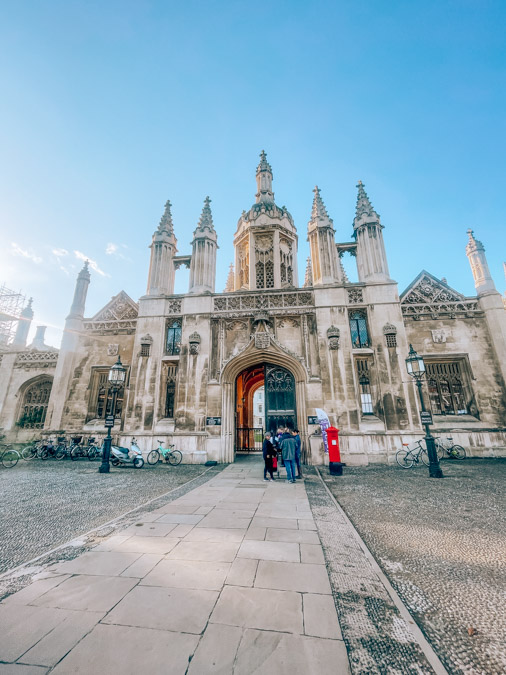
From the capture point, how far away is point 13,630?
2.07m

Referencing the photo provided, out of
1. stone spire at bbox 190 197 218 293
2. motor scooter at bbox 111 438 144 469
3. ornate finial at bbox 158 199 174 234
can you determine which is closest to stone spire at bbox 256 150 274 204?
stone spire at bbox 190 197 218 293

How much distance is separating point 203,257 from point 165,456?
10487 mm

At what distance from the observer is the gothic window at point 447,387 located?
1327 centimetres

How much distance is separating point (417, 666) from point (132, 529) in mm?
3925

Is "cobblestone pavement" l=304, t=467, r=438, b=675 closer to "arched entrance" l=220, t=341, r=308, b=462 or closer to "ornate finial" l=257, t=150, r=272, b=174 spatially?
"arched entrance" l=220, t=341, r=308, b=462

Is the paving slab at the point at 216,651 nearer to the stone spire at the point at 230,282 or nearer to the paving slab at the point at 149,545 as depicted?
the paving slab at the point at 149,545

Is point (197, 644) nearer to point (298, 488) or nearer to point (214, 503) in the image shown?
point (214, 503)

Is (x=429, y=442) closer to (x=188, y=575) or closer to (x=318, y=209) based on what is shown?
(x=188, y=575)

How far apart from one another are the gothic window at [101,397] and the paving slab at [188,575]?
42.5 feet

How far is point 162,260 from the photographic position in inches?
643

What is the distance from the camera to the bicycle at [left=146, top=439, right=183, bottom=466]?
40.0 feet

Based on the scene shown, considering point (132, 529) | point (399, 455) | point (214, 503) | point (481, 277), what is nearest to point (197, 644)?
point (132, 529)

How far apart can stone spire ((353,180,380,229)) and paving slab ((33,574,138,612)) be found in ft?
57.4

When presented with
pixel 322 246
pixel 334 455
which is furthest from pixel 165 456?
pixel 322 246
